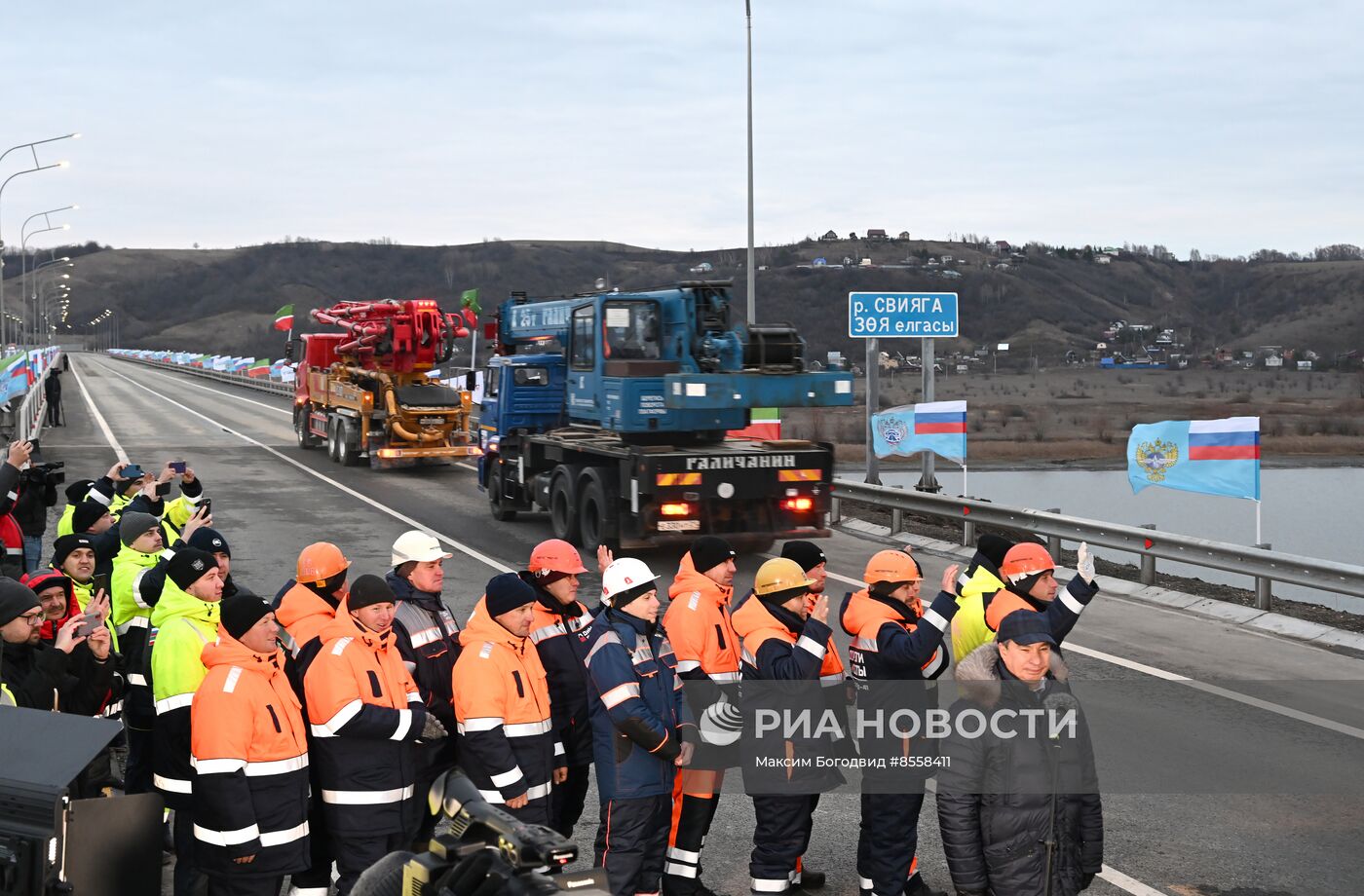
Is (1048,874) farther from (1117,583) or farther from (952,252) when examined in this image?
(952,252)

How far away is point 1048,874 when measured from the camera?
519 cm

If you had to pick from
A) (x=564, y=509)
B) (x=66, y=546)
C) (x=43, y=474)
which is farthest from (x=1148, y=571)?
(x=43, y=474)

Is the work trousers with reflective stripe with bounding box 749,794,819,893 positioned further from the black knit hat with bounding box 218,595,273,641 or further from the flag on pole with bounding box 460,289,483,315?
the flag on pole with bounding box 460,289,483,315

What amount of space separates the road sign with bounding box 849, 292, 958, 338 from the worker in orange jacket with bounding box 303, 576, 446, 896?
15.7 meters

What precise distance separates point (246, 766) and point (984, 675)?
297cm

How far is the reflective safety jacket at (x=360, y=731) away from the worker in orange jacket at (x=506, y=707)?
24cm

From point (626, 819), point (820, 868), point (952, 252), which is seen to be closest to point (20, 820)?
point (626, 819)

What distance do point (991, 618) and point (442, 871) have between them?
13.1ft

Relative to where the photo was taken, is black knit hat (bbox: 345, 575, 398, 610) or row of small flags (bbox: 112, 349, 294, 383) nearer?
black knit hat (bbox: 345, 575, 398, 610)

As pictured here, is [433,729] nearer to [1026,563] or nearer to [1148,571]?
[1026,563]

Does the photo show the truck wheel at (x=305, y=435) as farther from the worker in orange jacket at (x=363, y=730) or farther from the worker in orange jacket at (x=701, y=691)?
the worker in orange jacket at (x=363, y=730)

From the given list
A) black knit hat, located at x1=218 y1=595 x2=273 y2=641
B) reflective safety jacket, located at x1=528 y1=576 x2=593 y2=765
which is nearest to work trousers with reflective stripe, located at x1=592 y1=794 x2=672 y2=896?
reflective safety jacket, located at x1=528 y1=576 x2=593 y2=765

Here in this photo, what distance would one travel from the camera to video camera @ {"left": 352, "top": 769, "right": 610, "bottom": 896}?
3.13 meters

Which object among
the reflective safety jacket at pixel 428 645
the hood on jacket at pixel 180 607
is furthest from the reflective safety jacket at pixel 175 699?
the reflective safety jacket at pixel 428 645
